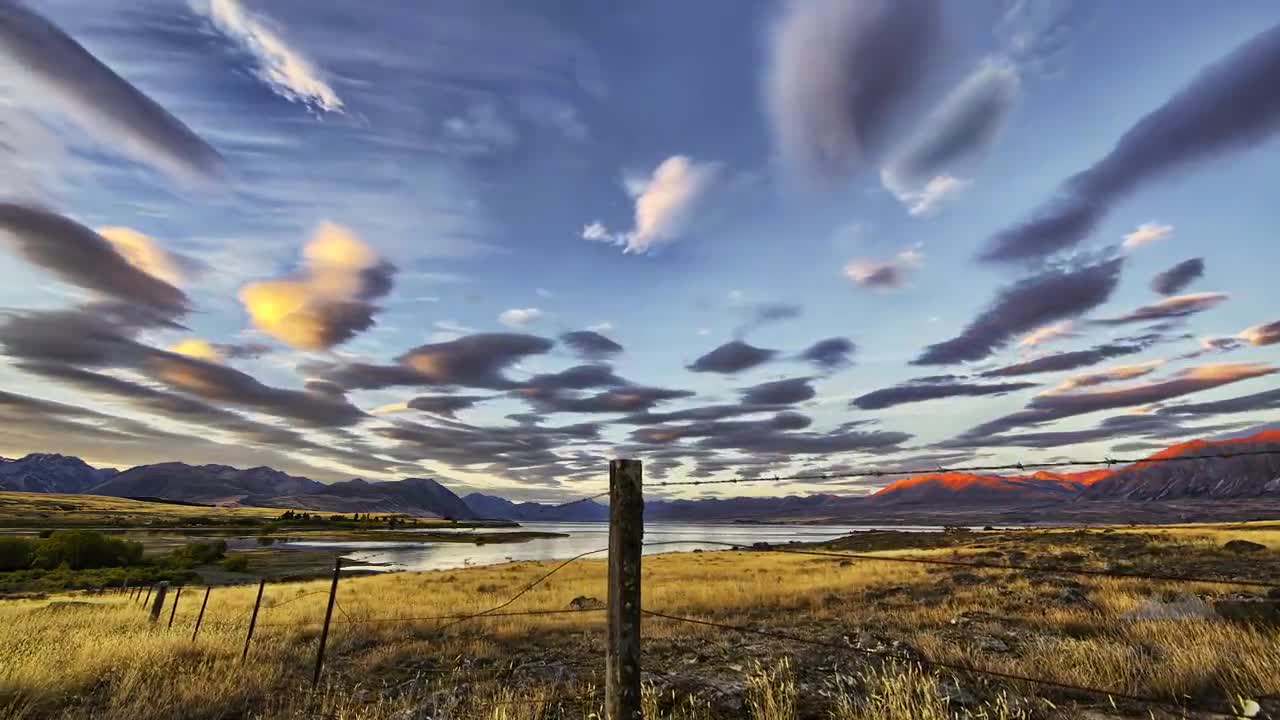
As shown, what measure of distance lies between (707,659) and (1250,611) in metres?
9.39

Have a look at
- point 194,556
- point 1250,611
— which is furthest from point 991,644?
point 194,556

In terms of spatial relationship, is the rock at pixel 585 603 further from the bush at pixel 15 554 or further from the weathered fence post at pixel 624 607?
the bush at pixel 15 554

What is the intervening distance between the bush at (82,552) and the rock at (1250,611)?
223 ft

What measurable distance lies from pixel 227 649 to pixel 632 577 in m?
11.1

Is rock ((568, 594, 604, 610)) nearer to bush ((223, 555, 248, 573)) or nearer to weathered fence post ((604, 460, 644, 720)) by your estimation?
weathered fence post ((604, 460, 644, 720))

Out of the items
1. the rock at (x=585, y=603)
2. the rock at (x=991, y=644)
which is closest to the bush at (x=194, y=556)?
the rock at (x=585, y=603)

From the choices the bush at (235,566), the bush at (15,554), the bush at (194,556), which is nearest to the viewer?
the bush at (15,554)

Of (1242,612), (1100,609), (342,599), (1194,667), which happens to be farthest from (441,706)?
(342,599)

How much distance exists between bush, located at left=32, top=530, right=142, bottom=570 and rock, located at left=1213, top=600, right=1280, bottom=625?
68105 millimetres

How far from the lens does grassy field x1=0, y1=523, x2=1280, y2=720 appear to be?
7.48 metres

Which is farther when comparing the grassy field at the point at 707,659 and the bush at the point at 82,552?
the bush at the point at 82,552

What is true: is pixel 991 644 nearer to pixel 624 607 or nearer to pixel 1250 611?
pixel 1250 611

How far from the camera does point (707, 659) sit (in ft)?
37.2

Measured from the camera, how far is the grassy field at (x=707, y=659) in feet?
24.5
